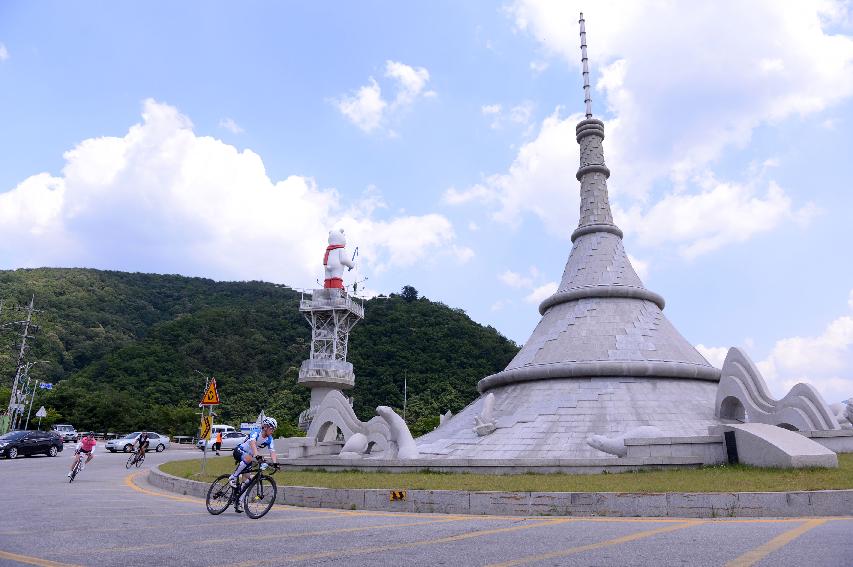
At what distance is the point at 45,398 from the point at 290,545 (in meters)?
56.3

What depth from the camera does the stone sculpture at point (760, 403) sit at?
17094 mm

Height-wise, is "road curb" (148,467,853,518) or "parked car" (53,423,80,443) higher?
"parked car" (53,423,80,443)

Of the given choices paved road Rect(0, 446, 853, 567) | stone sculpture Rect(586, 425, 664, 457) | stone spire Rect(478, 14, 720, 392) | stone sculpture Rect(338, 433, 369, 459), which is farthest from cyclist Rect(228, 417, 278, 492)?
stone spire Rect(478, 14, 720, 392)

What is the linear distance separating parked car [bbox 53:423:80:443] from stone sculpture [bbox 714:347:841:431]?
4143cm

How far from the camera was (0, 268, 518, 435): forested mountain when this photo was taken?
55.0m

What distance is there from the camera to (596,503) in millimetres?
9797

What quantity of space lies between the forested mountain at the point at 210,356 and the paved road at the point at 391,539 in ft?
147

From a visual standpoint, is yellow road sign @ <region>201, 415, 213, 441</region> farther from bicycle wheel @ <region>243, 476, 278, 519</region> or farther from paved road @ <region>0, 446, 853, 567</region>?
bicycle wheel @ <region>243, 476, 278, 519</region>

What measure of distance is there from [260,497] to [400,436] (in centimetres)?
1021

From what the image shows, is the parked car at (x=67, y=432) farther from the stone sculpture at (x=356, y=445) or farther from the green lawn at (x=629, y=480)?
the green lawn at (x=629, y=480)

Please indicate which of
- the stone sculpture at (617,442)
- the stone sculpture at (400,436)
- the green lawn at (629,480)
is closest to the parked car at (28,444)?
the green lawn at (629,480)

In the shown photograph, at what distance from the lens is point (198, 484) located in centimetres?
1356

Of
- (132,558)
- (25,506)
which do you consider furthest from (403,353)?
(132,558)

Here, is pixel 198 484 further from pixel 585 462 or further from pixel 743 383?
pixel 743 383
